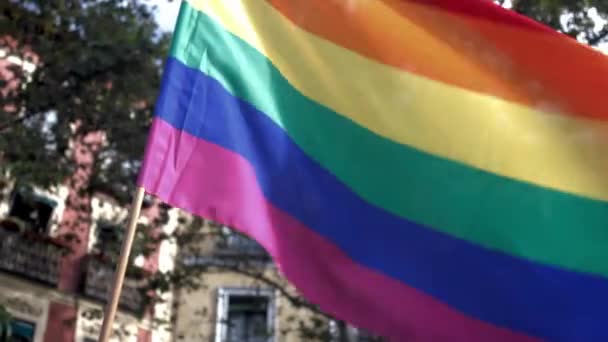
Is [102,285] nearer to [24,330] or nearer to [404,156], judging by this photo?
[24,330]

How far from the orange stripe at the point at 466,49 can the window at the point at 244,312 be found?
14.9 meters

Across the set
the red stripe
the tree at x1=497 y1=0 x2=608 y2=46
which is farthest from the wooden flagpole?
the tree at x1=497 y1=0 x2=608 y2=46

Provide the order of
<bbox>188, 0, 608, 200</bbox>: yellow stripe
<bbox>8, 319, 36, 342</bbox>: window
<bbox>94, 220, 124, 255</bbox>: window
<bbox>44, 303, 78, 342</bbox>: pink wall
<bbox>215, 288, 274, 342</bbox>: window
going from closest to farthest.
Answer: <bbox>188, 0, 608, 200</bbox>: yellow stripe, <bbox>8, 319, 36, 342</bbox>: window, <bbox>94, 220, 124, 255</bbox>: window, <bbox>44, 303, 78, 342</bbox>: pink wall, <bbox>215, 288, 274, 342</bbox>: window

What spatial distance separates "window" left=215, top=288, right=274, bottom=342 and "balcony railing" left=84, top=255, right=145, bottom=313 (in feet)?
6.74

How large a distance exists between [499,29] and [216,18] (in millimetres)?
1328

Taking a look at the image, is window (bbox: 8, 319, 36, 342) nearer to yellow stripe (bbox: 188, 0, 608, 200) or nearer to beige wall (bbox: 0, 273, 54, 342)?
beige wall (bbox: 0, 273, 54, 342)

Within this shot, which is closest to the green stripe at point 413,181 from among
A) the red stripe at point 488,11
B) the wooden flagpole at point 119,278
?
the red stripe at point 488,11

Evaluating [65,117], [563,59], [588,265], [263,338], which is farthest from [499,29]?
[263,338]

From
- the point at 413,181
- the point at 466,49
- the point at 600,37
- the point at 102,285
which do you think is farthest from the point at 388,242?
the point at 102,285

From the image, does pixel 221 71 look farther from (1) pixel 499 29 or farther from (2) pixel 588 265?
(2) pixel 588 265

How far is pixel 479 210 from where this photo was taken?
4.78 m

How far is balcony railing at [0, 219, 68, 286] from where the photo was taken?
658 inches

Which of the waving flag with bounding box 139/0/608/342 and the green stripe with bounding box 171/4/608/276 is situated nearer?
the waving flag with bounding box 139/0/608/342

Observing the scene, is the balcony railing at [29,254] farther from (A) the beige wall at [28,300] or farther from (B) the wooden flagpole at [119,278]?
(B) the wooden flagpole at [119,278]
